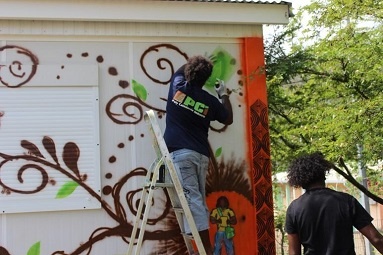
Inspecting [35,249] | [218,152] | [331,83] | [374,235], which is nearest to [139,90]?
[218,152]

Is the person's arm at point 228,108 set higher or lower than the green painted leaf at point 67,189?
higher

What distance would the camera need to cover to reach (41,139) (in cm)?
491

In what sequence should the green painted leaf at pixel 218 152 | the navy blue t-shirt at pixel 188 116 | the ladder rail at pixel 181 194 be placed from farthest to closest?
the green painted leaf at pixel 218 152, the navy blue t-shirt at pixel 188 116, the ladder rail at pixel 181 194

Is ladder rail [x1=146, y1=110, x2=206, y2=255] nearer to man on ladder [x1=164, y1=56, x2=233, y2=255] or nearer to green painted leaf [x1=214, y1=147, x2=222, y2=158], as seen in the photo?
man on ladder [x1=164, y1=56, x2=233, y2=255]

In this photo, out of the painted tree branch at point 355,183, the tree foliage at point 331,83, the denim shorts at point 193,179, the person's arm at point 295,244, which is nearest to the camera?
the person's arm at point 295,244

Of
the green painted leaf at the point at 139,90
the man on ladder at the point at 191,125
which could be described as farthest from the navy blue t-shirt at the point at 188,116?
the green painted leaf at the point at 139,90

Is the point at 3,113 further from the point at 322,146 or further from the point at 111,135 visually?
the point at 322,146

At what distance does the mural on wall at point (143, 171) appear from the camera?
193 inches

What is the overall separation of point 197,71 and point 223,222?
63.6 inches

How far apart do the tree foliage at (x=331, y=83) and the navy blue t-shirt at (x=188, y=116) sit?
5.86 ft

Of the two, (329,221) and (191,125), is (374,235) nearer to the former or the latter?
(329,221)

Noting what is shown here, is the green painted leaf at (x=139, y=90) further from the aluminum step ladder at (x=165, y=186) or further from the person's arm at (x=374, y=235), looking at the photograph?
the person's arm at (x=374, y=235)

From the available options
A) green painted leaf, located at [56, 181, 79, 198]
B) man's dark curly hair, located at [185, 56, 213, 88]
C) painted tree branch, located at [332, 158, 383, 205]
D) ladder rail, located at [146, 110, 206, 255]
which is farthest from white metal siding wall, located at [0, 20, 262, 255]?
painted tree branch, located at [332, 158, 383, 205]

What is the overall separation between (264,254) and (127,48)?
8.25 ft
